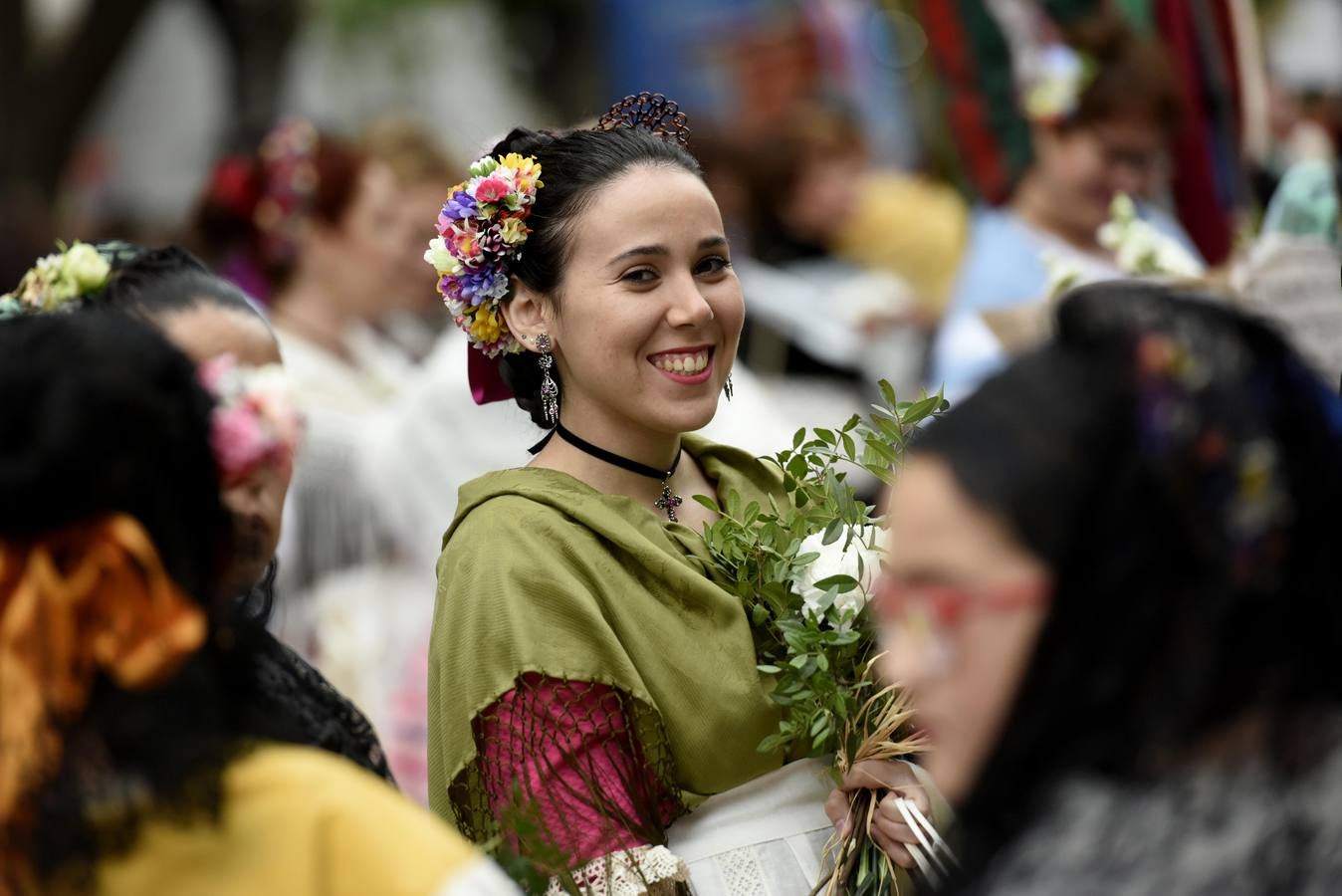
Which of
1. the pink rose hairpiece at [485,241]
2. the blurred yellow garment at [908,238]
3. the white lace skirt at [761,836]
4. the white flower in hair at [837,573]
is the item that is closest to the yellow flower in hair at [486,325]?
the pink rose hairpiece at [485,241]

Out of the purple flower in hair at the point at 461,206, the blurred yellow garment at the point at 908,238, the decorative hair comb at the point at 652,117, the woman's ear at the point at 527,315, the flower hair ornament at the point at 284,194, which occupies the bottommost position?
the woman's ear at the point at 527,315

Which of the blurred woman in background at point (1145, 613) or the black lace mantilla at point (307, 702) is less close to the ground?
the black lace mantilla at point (307, 702)

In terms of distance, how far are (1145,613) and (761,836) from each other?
136 centimetres

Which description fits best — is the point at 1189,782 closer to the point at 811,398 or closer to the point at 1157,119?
the point at 1157,119

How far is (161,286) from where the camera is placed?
3.28 m

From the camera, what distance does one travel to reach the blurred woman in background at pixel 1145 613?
1.84 metres

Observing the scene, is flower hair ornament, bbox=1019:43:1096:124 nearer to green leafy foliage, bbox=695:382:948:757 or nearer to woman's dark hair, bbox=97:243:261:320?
green leafy foliage, bbox=695:382:948:757

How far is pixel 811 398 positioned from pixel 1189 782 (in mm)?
5634

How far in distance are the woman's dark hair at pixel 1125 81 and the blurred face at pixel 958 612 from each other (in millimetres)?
4105

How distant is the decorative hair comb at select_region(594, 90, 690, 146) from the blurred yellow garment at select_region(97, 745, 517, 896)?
68.1 inches

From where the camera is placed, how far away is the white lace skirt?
121 inches

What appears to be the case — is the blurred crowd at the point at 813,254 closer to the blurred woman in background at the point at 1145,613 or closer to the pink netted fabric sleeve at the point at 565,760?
the pink netted fabric sleeve at the point at 565,760

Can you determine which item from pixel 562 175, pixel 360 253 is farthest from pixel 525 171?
pixel 360 253

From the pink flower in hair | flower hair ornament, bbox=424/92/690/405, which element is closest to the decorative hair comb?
flower hair ornament, bbox=424/92/690/405
